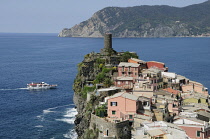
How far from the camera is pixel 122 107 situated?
Result: 49.8 meters

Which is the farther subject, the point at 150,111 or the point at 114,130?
the point at 150,111

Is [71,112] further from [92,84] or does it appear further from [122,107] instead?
[122,107]

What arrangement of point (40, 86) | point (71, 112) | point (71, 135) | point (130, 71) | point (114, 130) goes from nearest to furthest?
point (114, 130), point (71, 135), point (130, 71), point (71, 112), point (40, 86)

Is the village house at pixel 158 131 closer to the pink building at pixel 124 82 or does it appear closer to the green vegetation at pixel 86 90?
the pink building at pixel 124 82

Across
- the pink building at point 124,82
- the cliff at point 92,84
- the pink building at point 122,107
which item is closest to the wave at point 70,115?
the cliff at point 92,84

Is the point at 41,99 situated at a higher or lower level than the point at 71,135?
higher

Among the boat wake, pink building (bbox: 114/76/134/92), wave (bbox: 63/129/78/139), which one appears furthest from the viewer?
the boat wake

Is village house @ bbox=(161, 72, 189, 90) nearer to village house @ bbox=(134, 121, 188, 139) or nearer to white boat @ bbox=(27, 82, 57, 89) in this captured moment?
village house @ bbox=(134, 121, 188, 139)

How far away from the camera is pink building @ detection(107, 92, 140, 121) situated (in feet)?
163

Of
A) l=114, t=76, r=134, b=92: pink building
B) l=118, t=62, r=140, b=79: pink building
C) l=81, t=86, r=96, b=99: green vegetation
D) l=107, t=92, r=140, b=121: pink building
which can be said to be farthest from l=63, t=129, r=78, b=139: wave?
l=107, t=92, r=140, b=121: pink building

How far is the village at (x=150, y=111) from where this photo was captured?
147ft

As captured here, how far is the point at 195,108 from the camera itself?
54.9 metres

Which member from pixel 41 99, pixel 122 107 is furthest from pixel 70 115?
pixel 122 107

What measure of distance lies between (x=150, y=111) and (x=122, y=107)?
4.50 m
